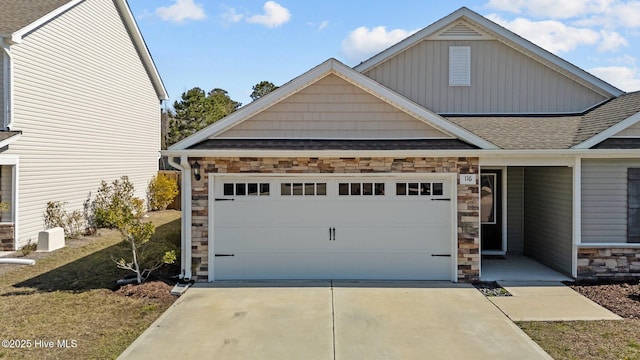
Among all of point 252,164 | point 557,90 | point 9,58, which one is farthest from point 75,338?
A: point 557,90

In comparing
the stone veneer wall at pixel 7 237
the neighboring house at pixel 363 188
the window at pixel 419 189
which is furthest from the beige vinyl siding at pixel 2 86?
the window at pixel 419 189

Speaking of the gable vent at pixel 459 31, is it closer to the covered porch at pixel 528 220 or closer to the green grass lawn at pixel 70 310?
the covered porch at pixel 528 220

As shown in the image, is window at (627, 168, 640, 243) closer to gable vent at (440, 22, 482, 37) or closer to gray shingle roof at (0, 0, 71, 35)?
gable vent at (440, 22, 482, 37)

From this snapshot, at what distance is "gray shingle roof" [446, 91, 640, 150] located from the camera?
952cm

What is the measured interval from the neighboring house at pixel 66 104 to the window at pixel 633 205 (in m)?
13.4

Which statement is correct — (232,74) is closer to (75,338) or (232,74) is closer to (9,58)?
(9,58)

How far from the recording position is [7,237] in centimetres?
1208

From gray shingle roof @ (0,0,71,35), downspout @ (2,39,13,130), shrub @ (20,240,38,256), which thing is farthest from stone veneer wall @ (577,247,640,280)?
gray shingle roof @ (0,0,71,35)

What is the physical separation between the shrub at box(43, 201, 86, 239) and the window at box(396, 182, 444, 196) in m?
10.1

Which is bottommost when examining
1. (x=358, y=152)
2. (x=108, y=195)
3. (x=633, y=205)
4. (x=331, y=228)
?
(x=331, y=228)

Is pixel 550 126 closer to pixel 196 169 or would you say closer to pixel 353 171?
pixel 353 171

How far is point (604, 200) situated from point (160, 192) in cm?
1711

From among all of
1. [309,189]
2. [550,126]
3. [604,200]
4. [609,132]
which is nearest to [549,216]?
[604,200]

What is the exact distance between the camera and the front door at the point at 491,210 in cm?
1196
